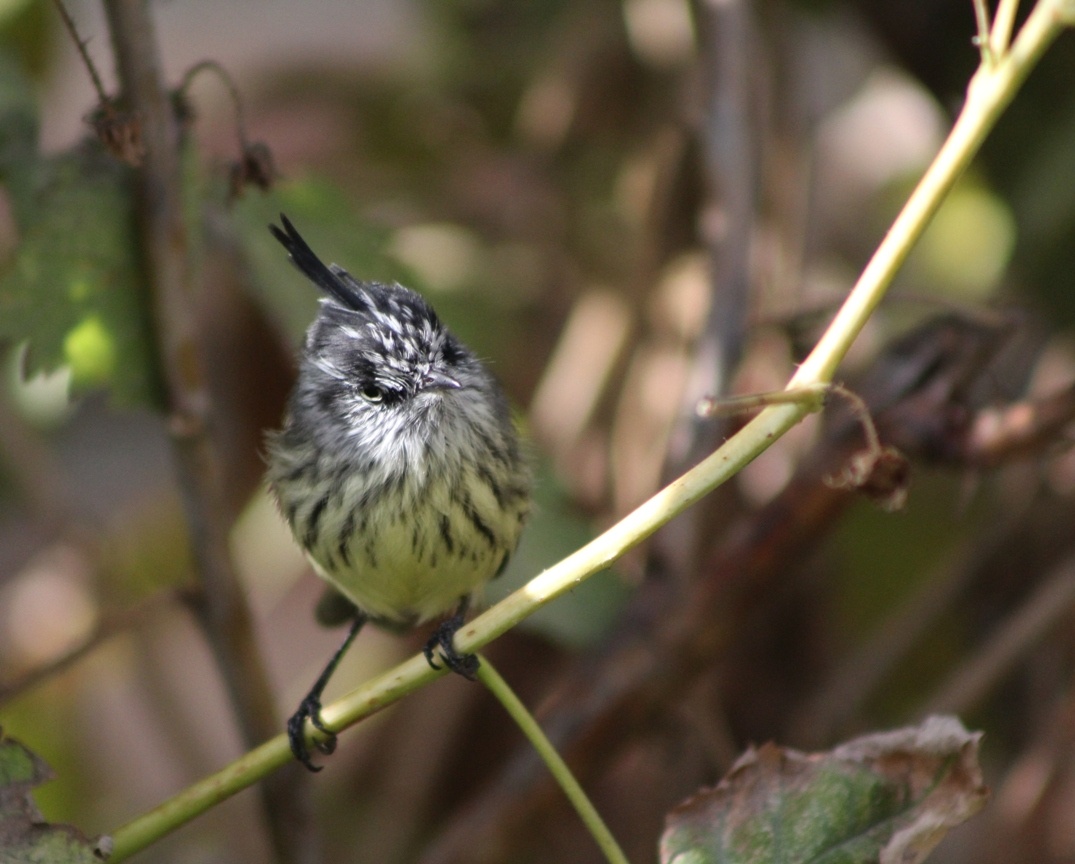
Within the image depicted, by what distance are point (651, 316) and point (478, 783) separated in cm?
136

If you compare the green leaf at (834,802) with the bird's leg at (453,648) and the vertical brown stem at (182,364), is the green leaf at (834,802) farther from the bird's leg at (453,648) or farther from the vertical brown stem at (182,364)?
Result: the vertical brown stem at (182,364)

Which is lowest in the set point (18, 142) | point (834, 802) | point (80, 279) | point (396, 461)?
point (834, 802)

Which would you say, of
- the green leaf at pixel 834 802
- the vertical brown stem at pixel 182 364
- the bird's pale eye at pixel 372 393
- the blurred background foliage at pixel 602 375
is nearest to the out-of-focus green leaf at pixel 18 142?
the blurred background foliage at pixel 602 375

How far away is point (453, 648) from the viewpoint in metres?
1.74

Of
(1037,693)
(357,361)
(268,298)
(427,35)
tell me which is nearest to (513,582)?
(357,361)

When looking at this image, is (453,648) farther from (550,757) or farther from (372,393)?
(372,393)

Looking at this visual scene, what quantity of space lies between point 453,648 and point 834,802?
0.53 meters

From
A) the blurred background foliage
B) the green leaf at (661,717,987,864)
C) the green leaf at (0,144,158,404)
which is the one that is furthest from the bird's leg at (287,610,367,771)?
the green leaf at (0,144,158,404)

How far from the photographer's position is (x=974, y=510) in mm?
3152

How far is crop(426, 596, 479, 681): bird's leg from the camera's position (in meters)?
1.84

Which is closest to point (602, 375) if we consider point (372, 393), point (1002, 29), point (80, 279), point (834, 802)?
point (372, 393)

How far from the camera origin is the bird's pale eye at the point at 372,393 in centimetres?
255

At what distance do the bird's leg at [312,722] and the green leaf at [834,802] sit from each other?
1.73 ft

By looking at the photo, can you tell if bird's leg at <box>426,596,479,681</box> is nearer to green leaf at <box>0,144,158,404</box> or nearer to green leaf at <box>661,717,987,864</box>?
green leaf at <box>661,717,987,864</box>
